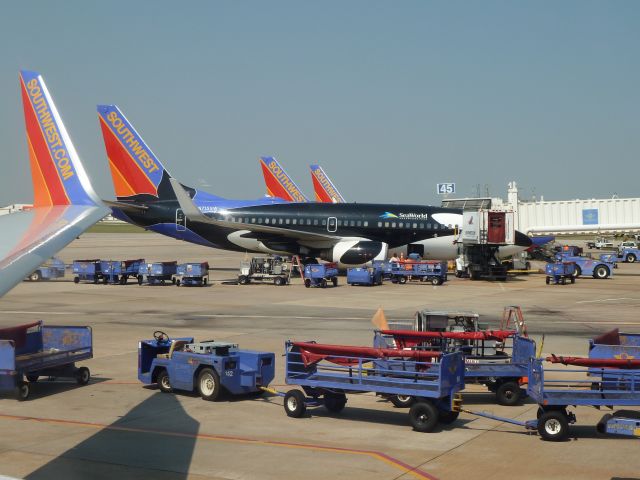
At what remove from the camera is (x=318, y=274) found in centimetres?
4931

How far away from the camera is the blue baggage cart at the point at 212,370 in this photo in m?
19.0

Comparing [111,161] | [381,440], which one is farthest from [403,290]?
[381,440]

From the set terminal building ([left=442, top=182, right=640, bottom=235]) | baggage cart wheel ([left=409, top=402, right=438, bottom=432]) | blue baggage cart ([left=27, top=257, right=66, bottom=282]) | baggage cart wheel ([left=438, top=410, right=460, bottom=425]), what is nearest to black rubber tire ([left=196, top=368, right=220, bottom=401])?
baggage cart wheel ([left=409, top=402, right=438, bottom=432])

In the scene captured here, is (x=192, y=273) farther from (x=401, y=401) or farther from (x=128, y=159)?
(x=401, y=401)

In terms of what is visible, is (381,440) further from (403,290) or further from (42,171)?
(403,290)

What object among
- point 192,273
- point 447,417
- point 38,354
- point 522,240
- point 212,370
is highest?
point 522,240

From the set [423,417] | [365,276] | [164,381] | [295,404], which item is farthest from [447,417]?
[365,276]

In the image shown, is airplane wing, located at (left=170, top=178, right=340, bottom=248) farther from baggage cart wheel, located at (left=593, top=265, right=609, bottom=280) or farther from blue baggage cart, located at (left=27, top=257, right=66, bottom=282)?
baggage cart wheel, located at (left=593, top=265, right=609, bottom=280)

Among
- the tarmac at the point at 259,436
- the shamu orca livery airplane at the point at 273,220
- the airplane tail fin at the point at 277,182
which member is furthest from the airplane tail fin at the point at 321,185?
the tarmac at the point at 259,436

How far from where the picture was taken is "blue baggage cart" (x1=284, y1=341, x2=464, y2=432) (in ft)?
53.4

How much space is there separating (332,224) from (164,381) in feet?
120

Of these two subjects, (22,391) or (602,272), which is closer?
(22,391)

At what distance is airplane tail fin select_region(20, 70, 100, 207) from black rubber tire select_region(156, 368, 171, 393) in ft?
31.4

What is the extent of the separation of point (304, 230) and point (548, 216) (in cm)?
2434
